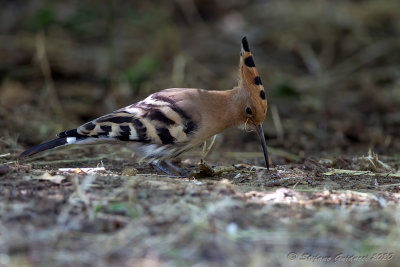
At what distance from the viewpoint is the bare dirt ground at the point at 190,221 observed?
236 centimetres

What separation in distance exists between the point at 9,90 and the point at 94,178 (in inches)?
152

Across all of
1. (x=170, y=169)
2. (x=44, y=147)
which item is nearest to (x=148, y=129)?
(x=170, y=169)

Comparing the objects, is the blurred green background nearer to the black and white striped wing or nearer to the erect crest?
the black and white striped wing

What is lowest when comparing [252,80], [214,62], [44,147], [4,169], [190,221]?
[190,221]

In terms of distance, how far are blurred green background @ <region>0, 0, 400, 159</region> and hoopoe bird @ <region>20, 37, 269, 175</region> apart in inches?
40.5

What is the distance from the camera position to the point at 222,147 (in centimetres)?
553

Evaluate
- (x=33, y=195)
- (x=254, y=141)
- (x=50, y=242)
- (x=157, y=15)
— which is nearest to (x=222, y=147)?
(x=254, y=141)

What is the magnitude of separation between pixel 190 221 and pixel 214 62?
5.63 metres

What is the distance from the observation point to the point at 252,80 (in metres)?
4.13

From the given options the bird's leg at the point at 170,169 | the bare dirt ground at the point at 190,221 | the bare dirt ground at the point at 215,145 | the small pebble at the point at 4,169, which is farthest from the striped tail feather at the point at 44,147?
the bird's leg at the point at 170,169

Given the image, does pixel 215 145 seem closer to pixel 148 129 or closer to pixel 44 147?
pixel 148 129

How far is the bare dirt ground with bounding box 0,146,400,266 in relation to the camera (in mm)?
2357

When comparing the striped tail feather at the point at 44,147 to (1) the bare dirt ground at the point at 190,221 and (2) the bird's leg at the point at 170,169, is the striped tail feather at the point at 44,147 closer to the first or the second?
(1) the bare dirt ground at the point at 190,221

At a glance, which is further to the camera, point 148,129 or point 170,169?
point 170,169
